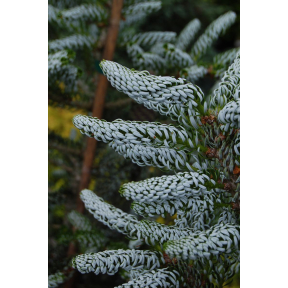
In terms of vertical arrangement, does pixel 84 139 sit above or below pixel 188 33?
below

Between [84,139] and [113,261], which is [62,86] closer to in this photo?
[84,139]

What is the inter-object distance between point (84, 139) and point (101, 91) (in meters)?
0.07

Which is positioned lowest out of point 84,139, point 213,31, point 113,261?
point 113,261

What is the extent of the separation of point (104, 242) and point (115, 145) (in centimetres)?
17

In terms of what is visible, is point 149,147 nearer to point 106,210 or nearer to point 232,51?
point 106,210

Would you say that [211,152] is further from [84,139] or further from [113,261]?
[84,139]

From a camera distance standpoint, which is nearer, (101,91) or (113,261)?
(113,261)

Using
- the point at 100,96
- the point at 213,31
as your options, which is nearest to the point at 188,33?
the point at 213,31

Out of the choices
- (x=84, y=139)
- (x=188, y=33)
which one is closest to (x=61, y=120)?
(x=84, y=139)

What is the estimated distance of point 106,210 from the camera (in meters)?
0.28

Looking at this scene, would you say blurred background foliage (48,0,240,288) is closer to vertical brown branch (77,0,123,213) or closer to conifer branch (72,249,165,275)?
vertical brown branch (77,0,123,213)

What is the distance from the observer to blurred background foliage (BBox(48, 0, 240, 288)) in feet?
1.36

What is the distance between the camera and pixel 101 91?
429 mm
